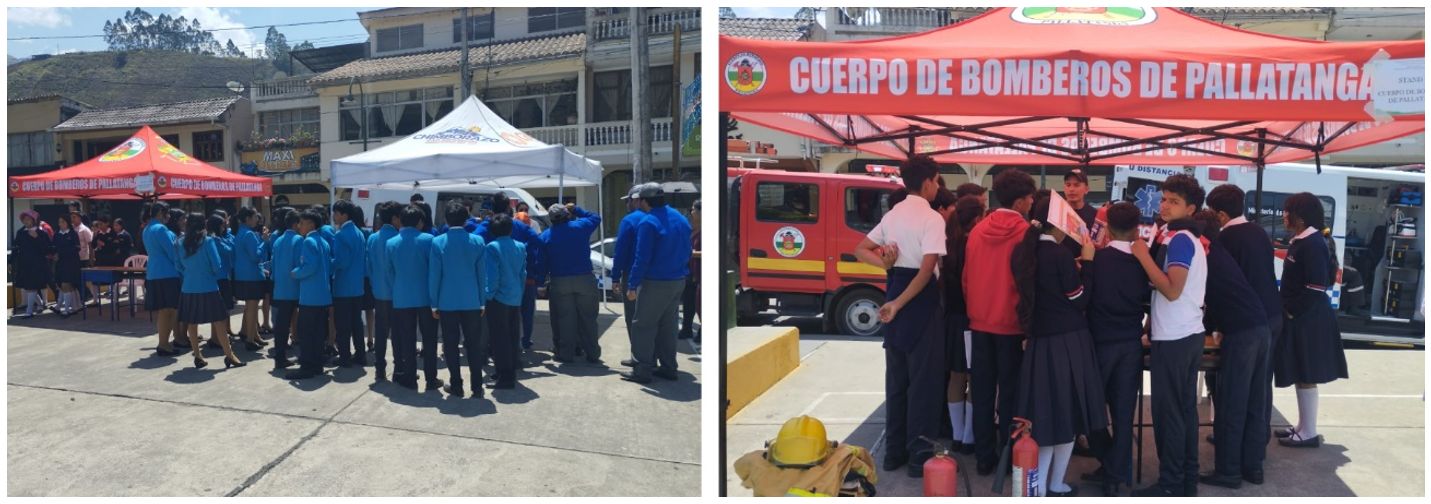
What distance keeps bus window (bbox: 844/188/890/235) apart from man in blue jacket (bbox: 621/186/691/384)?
3.01 meters

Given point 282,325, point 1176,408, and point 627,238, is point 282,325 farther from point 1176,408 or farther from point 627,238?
point 1176,408

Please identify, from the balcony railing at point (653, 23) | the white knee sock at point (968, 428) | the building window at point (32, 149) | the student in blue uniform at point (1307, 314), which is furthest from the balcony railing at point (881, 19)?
the building window at point (32, 149)

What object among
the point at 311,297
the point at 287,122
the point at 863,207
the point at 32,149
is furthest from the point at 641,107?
the point at 32,149

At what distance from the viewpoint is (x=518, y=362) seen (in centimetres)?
759

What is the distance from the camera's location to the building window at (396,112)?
23.7 meters

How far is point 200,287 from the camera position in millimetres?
7488

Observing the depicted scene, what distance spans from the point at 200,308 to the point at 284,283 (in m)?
0.70

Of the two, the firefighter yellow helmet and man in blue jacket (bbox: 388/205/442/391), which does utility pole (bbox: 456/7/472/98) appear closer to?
man in blue jacket (bbox: 388/205/442/391)

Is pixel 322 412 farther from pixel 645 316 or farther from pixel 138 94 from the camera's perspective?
pixel 138 94

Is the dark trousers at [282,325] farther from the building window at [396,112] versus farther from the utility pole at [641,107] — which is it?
the building window at [396,112]

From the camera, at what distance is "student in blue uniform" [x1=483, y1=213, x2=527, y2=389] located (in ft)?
22.1

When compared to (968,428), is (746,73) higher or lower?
higher

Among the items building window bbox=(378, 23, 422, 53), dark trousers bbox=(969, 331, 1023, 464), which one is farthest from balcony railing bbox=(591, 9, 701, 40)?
dark trousers bbox=(969, 331, 1023, 464)

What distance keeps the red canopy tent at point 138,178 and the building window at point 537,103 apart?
35.2 feet
